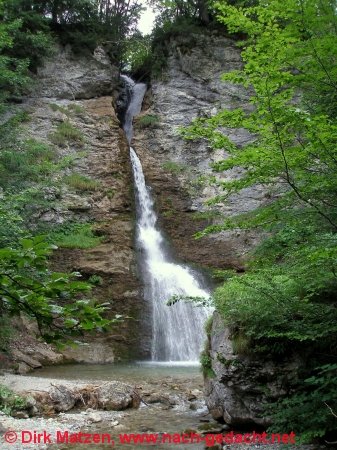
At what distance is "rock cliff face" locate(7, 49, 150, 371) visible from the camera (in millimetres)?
14475

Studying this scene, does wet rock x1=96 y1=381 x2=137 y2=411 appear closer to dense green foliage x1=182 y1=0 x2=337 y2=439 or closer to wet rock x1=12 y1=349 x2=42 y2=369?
dense green foliage x1=182 y1=0 x2=337 y2=439

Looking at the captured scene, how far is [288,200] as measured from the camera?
16.5 ft

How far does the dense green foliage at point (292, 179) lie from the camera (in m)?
4.27

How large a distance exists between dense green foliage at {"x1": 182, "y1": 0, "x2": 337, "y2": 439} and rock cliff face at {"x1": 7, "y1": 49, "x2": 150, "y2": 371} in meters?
8.40

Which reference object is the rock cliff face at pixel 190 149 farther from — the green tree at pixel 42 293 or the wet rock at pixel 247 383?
the green tree at pixel 42 293

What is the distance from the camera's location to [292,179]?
14.4 feet

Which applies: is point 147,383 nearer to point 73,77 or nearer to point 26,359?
point 26,359

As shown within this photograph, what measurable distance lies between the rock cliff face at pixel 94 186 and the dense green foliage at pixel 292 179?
8.40 meters

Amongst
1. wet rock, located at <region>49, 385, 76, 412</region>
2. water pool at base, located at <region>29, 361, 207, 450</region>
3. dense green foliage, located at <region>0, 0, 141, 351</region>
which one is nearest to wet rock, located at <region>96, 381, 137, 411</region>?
water pool at base, located at <region>29, 361, 207, 450</region>

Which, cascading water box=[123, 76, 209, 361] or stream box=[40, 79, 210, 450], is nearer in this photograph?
stream box=[40, 79, 210, 450]

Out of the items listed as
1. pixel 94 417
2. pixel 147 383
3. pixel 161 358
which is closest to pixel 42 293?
pixel 94 417

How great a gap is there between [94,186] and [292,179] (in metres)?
16.4

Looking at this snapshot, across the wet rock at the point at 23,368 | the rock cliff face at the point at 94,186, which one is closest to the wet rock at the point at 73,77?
the rock cliff face at the point at 94,186

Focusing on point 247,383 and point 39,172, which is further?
point 39,172
